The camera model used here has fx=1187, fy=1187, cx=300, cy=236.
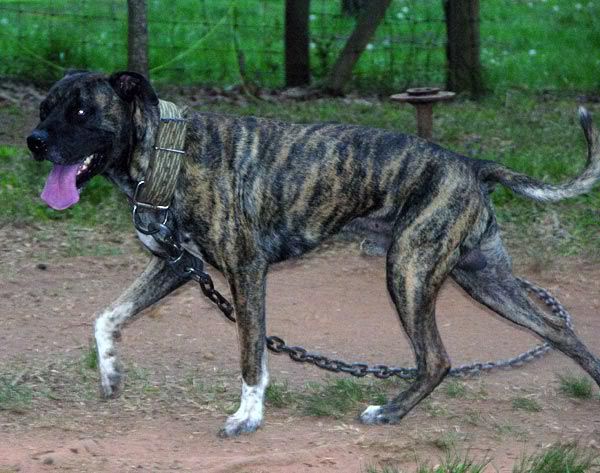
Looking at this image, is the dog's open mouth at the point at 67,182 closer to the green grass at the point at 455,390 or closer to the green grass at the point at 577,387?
the green grass at the point at 455,390

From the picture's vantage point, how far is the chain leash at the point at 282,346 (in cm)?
507

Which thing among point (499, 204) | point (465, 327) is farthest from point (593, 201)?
point (465, 327)

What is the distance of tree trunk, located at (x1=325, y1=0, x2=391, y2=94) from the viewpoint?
11.0 m

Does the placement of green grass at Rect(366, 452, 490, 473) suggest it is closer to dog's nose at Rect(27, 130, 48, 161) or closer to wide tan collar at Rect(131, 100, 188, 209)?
wide tan collar at Rect(131, 100, 188, 209)

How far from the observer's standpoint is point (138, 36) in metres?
9.52

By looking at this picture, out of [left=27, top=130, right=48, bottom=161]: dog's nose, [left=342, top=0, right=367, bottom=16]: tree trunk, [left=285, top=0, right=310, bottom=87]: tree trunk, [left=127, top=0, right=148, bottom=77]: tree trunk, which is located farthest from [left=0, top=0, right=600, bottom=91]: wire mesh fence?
[left=27, top=130, right=48, bottom=161]: dog's nose

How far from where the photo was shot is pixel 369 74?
1202 cm

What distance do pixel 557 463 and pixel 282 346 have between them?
1517 mm

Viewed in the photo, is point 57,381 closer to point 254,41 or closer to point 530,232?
point 530,232

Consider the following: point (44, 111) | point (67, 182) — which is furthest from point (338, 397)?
point (44, 111)

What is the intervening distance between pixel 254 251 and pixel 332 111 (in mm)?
5612

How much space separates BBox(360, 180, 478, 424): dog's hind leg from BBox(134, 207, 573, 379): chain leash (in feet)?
0.88

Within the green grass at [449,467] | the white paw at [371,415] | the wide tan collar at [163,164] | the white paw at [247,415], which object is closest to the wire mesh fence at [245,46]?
the wide tan collar at [163,164]

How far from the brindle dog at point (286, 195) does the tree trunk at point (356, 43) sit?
584 cm
